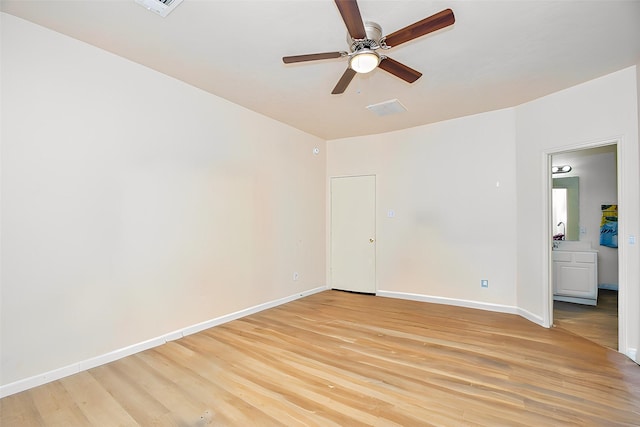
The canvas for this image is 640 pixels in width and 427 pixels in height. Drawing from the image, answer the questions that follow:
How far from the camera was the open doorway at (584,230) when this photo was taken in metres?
4.62

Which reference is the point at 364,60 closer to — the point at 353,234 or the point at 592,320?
the point at 353,234

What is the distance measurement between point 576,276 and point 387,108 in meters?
4.01

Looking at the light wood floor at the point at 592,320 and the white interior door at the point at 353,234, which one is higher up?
the white interior door at the point at 353,234

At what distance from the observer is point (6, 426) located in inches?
74.5

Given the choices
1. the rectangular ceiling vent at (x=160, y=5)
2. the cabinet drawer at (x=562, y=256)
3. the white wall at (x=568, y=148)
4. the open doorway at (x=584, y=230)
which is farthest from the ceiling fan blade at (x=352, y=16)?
the cabinet drawer at (x=562, y=256)

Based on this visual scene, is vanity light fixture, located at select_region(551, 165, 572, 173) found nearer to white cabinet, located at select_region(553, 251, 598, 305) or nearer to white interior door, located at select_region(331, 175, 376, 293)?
white cabinet, located at select_region(553, 251, 598, 305)

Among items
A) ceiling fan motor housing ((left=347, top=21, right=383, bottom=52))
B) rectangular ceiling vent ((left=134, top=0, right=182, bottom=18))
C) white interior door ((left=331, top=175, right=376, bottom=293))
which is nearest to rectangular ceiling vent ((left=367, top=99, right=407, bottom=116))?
white interior door ((left=331, top=175, right=376, bottom=293))

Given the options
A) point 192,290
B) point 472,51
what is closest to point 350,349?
point 192,290

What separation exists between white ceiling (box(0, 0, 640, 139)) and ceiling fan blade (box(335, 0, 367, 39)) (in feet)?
0.98

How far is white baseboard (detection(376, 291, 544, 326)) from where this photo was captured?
3904 mm

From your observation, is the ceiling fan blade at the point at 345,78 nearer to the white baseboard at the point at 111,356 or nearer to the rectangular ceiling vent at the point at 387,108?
the rectangular ceiling vent at the point at 387,108

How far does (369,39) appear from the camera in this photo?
6.84 feet

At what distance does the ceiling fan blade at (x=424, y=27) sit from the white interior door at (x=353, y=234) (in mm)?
3467

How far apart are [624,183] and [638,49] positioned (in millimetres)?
1221
